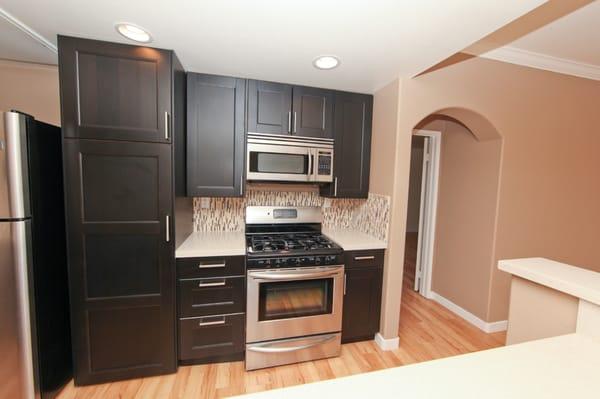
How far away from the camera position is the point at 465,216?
9.16 ft

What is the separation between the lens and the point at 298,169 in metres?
2.32

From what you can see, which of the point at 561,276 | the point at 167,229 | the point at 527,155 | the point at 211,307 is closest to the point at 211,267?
the point at 211,307

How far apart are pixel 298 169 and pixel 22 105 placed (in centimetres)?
230

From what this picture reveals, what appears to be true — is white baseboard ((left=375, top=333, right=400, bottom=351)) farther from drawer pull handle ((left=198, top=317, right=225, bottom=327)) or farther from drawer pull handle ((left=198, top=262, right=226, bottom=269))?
drawer pull handle ((left=198, top=262, right=226, bottom=269))

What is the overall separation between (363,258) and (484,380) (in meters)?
1.49

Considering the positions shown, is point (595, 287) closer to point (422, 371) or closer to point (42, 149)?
point (422, 371)

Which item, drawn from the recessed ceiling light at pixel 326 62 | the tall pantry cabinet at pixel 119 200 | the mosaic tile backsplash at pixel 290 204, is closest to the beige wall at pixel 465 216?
the mosaic tile backsplash at pixel 290 204

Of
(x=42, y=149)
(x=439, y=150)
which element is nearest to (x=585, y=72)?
(x=439, y=150)

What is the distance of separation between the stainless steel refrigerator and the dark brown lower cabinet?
0.75 m

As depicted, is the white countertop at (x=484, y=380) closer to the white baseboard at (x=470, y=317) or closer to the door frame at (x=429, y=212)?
the white baseboard at (x=470, y=317)

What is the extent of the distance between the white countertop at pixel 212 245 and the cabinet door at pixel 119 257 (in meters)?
0.14

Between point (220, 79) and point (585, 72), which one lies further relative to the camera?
point (585, 72)

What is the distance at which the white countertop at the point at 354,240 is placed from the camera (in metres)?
2.20

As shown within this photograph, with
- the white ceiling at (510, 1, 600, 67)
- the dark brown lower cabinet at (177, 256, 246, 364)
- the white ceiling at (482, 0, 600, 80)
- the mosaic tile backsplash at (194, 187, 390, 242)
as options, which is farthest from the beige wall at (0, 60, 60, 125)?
the white ceiling at (510, 1, 600, 67)
